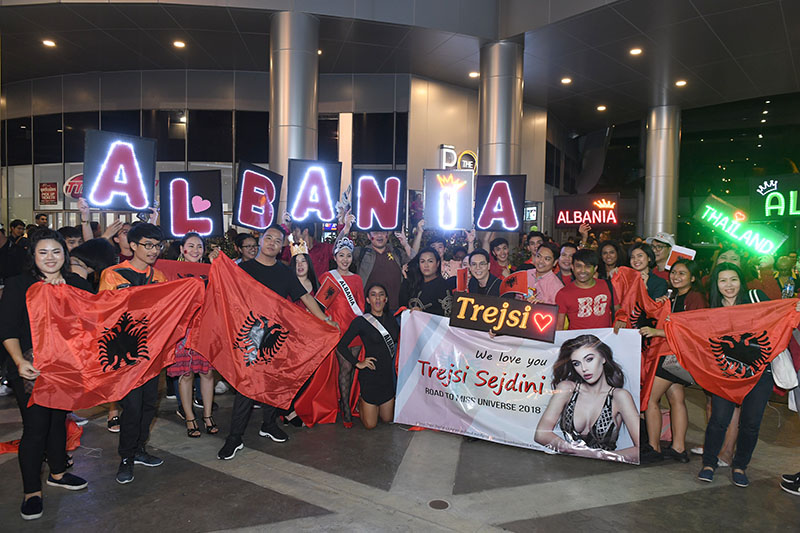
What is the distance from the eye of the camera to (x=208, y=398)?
5492 millimetres

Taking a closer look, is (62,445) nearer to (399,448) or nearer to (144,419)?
(144,419)

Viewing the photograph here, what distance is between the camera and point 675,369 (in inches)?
185

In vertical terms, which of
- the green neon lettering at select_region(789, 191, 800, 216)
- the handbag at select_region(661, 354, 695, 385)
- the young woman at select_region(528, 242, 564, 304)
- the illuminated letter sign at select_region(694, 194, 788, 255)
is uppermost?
the green neon lettering at select_region(789, 191, 800, 216)

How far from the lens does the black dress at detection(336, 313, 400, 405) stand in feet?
18.5

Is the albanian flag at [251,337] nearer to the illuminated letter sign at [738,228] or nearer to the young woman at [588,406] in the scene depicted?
the young woman at [588,406]

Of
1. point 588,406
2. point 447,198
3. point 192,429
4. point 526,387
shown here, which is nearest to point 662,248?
point 588,406

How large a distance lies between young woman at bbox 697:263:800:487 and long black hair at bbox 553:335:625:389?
30.6 inches

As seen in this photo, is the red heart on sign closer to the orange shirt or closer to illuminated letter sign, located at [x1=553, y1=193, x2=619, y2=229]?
the orange shirt

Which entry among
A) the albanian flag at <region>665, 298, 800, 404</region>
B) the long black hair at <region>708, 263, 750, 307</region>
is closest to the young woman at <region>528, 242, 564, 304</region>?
the albanian flag at <region>665, 298, 800, 404</region>

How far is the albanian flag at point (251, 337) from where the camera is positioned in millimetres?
4910

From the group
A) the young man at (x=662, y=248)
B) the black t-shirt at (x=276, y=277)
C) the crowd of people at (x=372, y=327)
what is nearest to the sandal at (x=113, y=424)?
the crowd of people at (x=372, y=327)

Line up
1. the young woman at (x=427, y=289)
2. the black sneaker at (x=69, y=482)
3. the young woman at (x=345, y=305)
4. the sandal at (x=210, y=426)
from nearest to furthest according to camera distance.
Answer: the black sneaker at (x=69, y=482) → the sandal at (x=210, y=426) → the young woman at (x=345, y=305) → the young woman at (x=427, y=289)

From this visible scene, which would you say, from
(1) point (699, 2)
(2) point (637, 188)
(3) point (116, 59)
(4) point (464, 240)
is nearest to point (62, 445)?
(4) point (464, 240)

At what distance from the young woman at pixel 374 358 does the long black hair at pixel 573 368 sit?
1756 millimetres
